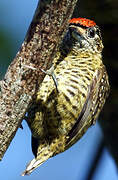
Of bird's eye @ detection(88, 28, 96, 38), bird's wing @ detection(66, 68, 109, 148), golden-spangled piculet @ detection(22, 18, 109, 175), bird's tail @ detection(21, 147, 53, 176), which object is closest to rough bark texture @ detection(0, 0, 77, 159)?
golden-spangled piculet @ detection(22, 18, 109, 175)

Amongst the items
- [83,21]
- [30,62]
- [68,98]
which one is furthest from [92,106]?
[30,62]

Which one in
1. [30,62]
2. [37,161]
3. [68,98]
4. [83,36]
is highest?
[83,36]

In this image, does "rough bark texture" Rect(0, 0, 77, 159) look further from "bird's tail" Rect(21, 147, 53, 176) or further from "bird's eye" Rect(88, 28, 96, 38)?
"bird's eye" Rect(88, 28, 96, 38)

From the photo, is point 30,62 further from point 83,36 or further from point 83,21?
point 83,36

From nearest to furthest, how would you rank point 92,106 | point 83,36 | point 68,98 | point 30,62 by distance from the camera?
1. point 30,62
2. point 68,98
3. point 92,106
4. point 83,36

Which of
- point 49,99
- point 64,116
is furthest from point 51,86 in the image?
point 64,116

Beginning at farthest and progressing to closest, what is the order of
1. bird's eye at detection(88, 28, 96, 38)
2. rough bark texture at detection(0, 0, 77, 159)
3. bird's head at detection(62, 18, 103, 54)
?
bird's eye at detection(88, 28, 96, 38), bird's head at detection(62, 18, 103, 54), rough bark texture at detection(0, 0, 77, 159)
